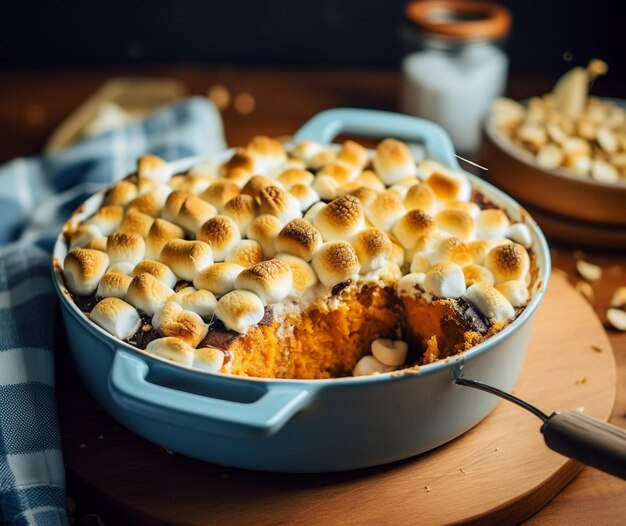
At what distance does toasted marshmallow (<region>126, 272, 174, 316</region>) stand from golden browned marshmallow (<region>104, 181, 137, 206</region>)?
0.23 metres

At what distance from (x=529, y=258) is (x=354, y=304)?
24cm

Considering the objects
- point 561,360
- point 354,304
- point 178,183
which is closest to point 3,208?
point 178,183

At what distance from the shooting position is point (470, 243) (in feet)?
3.40

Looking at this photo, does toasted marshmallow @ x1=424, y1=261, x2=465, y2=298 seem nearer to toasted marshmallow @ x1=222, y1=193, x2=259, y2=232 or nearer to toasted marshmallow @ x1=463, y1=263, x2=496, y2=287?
toasted marshmallow @ x1=463, y1=263, x2=496, y2=287

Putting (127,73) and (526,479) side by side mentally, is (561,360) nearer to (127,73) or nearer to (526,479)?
(526,479)

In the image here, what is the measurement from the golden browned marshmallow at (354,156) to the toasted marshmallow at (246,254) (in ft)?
0.86

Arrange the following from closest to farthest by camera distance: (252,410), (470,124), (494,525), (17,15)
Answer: (252,410) < (494,525) < (470,124) < (17,15)

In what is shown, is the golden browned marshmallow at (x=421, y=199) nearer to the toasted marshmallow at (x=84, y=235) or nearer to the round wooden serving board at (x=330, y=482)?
the round wooden serving board at (x=330, y=482)

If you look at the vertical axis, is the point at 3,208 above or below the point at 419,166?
below

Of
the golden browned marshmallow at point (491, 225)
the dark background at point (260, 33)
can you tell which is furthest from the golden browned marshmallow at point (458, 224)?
the dark background at point (260, 33)

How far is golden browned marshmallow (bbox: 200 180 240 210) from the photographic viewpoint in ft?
3.60

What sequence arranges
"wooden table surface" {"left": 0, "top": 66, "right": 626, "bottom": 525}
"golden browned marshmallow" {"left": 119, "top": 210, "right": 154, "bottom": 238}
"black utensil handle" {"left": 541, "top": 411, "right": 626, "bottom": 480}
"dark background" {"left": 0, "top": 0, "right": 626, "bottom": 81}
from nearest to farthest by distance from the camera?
"black utensil handle" {"left": 541, "top": 411, "right": 626, "bottom": 480}
"golden browned marshmallow" {"left": 119, "top": 210, "right": 154, "bottom": 238}
"wooden table surface" {"left": 0, "top": 66, "right": 626, "bottom": 525}
"dark background" {"left": 0, "top": 0, "right": 626, "bottom": 81}

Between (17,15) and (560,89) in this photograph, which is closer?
(560,89)

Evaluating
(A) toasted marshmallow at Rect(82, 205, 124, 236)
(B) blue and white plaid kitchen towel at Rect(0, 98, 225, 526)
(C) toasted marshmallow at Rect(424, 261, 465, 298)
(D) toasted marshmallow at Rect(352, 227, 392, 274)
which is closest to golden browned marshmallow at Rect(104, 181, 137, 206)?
(A) toasted marshmallow at Rect(82, 205, 124, 236)
